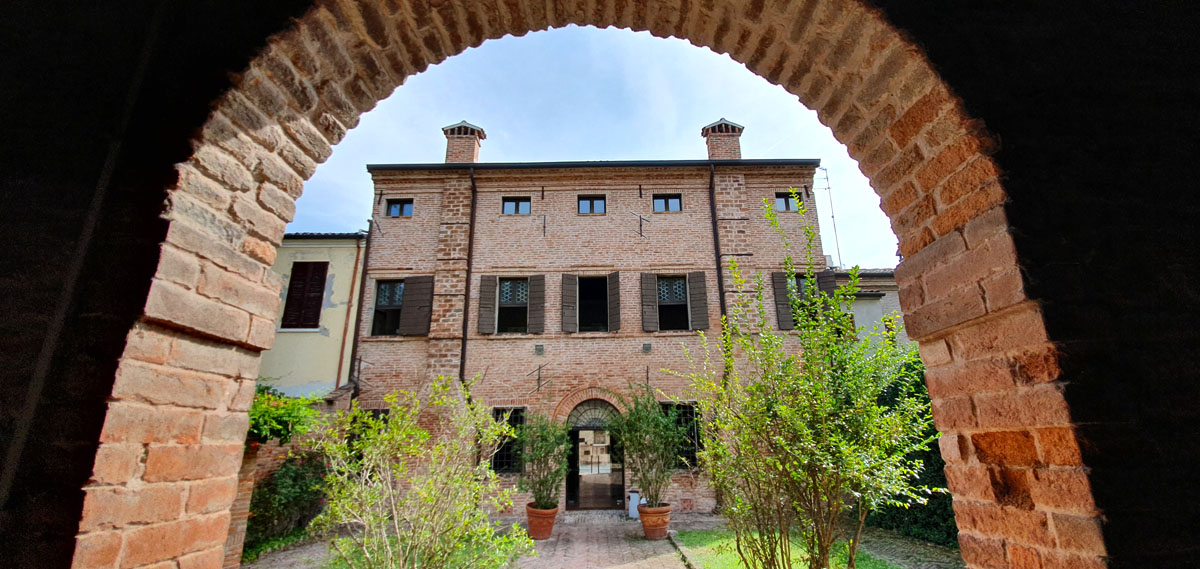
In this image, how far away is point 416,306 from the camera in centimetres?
1180

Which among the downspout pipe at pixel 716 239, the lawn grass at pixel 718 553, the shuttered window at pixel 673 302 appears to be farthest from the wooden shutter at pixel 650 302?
the lawn grass at pixel 718 553

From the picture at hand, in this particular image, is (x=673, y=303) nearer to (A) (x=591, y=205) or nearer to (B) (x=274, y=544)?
(A) (x=591, y=205)

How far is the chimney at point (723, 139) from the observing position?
1374 cm

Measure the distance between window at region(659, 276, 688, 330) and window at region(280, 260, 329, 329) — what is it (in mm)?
8626

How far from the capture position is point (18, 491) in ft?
4.01

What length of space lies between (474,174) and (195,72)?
11852 mm

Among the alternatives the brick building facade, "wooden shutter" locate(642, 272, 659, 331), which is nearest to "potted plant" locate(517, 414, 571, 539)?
the brick building facade

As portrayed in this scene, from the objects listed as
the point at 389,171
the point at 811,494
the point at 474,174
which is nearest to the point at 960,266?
the point at 811,494

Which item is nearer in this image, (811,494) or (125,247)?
(125,247)

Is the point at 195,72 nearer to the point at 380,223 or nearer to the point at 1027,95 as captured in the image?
the point at 1027,95

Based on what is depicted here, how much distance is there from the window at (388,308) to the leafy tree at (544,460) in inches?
189

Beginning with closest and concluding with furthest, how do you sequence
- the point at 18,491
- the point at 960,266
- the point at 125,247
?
the point at 18,491 < the point at 125,247 < the point at 960,266

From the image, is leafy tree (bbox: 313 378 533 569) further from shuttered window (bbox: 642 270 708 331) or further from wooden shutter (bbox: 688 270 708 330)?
wooden shutter (bbox: 688 270 708 330)

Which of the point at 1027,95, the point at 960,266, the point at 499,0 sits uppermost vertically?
the point at 499,0
